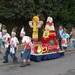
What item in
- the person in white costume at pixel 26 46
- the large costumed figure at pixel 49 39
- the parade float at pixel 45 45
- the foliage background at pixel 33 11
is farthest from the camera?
the foliage background at pixel 33 11

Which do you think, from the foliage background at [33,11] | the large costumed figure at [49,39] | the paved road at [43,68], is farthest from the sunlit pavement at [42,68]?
the foliage background at [33,11]

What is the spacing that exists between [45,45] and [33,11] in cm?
687

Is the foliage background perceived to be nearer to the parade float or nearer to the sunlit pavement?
the parade float

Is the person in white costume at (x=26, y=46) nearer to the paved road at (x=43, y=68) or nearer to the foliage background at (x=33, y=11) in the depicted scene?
the paved road at (x=43, y=68)

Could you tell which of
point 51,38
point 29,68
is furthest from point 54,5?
point 29,68

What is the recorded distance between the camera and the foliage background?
17.7m

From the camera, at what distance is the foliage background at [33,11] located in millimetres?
17703

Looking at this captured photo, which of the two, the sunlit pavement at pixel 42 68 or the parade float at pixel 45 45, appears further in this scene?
the parade float at pixel 45 45

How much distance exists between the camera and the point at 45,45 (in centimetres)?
1220

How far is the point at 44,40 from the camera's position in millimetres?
12352

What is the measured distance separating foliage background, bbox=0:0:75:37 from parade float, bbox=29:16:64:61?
3.38m

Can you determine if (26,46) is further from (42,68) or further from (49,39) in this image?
(49,39)

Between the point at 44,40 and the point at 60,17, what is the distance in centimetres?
962

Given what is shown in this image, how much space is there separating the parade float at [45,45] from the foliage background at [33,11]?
3380 millimetres
